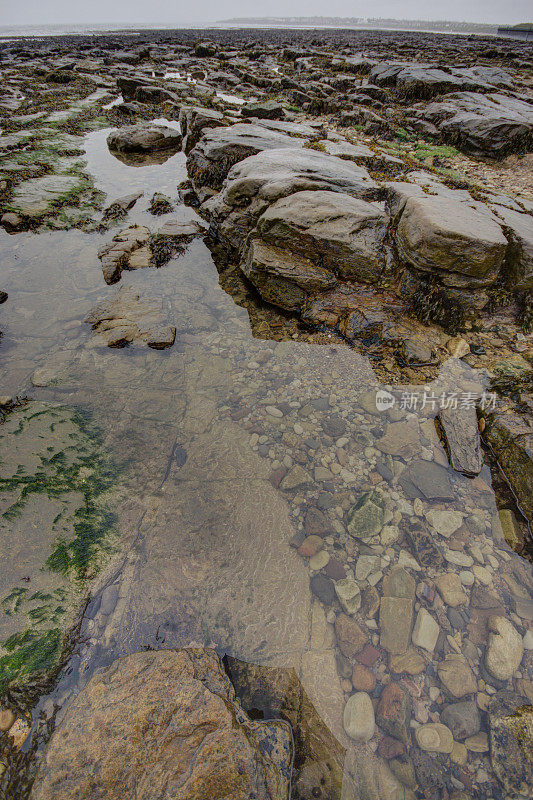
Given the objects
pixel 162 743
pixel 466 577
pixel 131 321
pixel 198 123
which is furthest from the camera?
pixel 198 123

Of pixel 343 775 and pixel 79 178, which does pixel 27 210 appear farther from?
pixel 343 775

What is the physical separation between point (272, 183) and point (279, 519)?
19.3ft

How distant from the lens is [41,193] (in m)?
9.11

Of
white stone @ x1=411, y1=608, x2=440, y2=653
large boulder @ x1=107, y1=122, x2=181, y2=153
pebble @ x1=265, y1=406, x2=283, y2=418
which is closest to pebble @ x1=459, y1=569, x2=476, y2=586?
white stone @ x1=411, y1=608, x2=440, y2=653

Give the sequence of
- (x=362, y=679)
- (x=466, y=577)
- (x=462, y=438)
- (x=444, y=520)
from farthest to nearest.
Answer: (x=462, y=438) → (x=444, y=520) → (x=466, y=577) → (x=362, y=679)

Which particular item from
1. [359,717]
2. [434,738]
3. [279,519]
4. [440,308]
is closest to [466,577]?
[434,738]

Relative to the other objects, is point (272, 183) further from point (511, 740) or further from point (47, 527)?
point (511, 740)

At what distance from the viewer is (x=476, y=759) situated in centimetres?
230

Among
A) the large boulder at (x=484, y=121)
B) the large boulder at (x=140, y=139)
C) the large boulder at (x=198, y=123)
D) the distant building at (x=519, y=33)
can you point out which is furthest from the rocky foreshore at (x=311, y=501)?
the distant building at (x=519, y=33)

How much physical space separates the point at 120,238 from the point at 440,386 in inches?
286

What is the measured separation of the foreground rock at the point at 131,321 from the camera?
5305mm

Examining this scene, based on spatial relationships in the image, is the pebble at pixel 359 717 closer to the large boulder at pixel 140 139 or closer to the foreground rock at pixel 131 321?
the foreground rock at pixel 131 321

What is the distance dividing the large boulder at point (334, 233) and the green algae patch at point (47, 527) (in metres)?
4.27

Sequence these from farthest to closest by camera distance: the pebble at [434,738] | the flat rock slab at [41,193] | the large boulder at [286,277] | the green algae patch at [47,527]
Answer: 1. the flat rock slab at [41,193]
2. the large boulder at [286,277]
3. the green algae patch at [47,527]
4. the pebble at [434,738]
